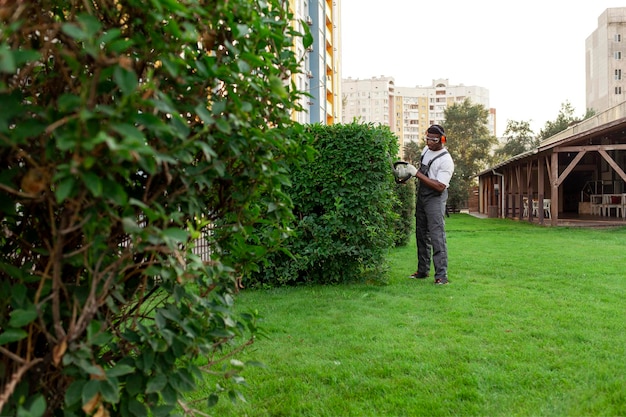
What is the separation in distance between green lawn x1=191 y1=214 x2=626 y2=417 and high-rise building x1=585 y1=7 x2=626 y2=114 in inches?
2977

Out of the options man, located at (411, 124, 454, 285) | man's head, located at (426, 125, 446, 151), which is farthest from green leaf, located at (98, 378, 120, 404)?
man's head, located at (426, 125, 446, 151)

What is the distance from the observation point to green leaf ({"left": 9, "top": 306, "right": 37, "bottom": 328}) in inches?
54.5

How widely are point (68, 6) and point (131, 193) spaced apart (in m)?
0.64

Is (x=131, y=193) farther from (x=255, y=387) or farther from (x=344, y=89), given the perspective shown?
(x=344, y=89)

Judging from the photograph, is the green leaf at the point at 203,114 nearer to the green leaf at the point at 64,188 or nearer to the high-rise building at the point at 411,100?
the green leaf at the point at 64,188

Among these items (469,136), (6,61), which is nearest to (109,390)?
(6,61)

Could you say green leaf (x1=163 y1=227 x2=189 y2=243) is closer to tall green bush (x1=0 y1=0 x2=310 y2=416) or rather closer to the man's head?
tall green bush (x1=0 y1=0 x2=310 y2=416)

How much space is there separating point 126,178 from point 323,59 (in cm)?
3192

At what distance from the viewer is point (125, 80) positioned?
1188 millimetres

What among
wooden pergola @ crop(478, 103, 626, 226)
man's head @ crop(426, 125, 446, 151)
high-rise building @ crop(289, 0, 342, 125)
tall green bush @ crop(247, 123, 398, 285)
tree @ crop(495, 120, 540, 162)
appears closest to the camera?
tall green bush @ crop(247, 123, 398, 285)

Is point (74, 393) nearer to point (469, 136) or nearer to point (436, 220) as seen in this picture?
point (436, 220)

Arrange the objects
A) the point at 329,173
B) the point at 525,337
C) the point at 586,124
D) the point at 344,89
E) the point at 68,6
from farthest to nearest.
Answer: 1. the point at 344,89
2. the point at 586,124
3. the point at 329,173
4. the point at 525,337
5. the point at 68,6

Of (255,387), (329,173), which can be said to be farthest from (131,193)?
(329,173)

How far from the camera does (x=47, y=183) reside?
1.41 meters
